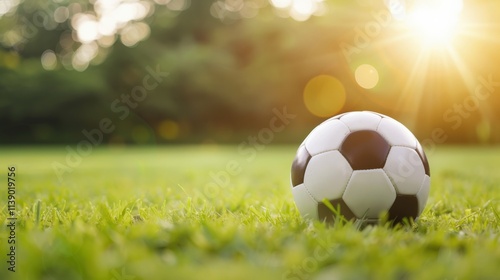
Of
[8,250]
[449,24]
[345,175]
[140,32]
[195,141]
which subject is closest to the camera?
[8,250]

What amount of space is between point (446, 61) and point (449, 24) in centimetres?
331

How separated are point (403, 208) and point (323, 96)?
2198 centimetres

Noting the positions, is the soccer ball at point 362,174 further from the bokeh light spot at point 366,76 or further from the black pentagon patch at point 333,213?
the bokeh light spot at point 366,76

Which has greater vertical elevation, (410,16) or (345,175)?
(410,16)

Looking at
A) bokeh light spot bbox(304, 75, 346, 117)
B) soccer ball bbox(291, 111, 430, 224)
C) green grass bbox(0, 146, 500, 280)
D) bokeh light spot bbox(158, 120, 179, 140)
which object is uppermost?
bokeh light spot bbox(304, 75, 346, 117)

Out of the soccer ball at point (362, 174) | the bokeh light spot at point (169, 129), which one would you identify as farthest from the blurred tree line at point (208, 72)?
the soccer ball at point (362, 174)

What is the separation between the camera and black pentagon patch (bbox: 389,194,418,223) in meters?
2.29

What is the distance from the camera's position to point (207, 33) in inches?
1054

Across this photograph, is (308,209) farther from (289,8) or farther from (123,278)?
(289,8)

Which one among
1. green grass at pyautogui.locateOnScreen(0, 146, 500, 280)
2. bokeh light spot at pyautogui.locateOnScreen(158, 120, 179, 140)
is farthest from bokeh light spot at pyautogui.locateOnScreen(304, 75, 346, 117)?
green grass at pyautogui.locateOnScreen(0, 146, 500, 280)

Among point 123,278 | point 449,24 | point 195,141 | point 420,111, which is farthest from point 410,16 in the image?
point 123,278

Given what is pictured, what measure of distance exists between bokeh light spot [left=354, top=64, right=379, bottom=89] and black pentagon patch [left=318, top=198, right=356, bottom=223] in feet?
64.7

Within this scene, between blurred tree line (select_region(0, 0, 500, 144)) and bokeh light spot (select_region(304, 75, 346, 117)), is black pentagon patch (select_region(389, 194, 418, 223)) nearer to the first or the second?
blurred tree line (select_region(0, 0, 500, 144))

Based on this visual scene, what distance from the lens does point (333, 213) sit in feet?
7.54
